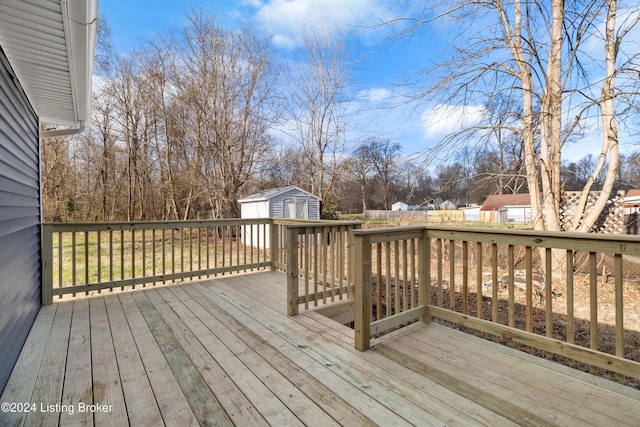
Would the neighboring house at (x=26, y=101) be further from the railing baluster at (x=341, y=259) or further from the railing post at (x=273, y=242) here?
the railing post at (x=273, y=242)

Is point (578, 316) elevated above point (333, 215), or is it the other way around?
point (333, 215)

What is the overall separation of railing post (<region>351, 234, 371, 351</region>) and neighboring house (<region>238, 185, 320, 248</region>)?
832cm

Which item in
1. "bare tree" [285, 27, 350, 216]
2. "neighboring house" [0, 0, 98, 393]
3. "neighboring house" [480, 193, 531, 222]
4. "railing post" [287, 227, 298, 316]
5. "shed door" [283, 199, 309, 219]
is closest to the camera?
"neighboring house" [0, 0, 98, 393]

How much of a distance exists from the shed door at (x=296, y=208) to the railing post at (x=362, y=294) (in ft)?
29.0

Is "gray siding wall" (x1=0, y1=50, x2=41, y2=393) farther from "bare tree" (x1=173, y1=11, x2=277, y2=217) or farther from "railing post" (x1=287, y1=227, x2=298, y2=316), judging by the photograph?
"bare tree" (x1=173, y1=11, x2=277, y2=217)

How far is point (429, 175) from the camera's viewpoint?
223 inches

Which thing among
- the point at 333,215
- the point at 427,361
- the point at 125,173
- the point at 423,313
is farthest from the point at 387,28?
the point at 125,173

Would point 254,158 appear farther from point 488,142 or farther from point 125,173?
point 488,142

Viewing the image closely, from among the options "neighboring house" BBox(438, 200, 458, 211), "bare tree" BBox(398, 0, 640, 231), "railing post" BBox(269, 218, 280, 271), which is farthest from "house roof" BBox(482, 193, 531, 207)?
"railing post" BBox(269, 218, 280, 271)

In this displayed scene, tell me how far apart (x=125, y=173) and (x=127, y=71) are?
4.25m

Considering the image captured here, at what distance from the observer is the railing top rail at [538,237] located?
1.85m

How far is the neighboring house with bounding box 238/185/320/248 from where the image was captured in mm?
10836

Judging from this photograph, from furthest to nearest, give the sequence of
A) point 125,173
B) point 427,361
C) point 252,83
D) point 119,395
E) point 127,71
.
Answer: point 125,173
point 127,71
point 252,83
point 427,361
point 119,395

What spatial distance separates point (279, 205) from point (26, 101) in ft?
25.9
